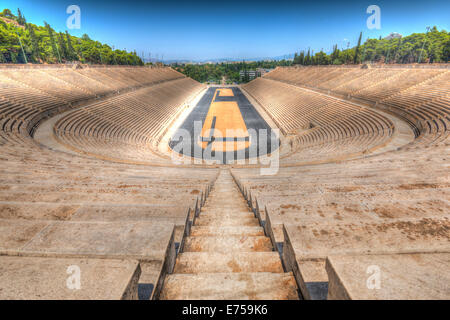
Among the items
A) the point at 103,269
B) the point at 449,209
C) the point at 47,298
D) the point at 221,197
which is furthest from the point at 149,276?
the point at 221,197

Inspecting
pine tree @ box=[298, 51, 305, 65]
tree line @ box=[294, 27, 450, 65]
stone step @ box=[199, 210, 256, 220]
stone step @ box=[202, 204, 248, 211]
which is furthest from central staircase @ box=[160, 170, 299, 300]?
pine tree @ box=[298, 51, 305, 65]

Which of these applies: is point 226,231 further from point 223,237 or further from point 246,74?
point 246,74

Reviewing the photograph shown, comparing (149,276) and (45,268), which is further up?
(45,268)

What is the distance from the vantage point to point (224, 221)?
3600mm

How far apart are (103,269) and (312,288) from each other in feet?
4.79

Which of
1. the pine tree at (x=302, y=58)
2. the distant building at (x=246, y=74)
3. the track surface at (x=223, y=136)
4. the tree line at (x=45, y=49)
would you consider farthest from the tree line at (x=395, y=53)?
the tree line at (x=45, y=49)

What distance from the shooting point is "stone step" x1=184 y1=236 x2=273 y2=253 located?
2451 millimetres

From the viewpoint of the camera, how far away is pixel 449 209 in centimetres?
267

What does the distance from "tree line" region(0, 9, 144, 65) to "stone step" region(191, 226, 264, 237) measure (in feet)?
174

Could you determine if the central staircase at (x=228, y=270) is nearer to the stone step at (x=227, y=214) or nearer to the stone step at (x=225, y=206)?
the stone step at (x=227, y=214)

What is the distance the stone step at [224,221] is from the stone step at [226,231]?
0.31 meters

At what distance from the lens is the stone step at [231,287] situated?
5.19 ft

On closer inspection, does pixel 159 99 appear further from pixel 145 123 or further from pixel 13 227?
pixel 13 227

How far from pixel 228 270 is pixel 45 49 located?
90169 mm
